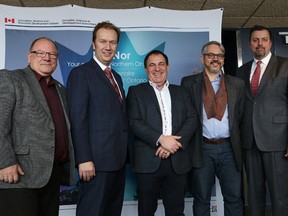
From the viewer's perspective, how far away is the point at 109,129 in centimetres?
209

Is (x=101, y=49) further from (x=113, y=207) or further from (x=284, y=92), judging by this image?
(x=284, y=92)

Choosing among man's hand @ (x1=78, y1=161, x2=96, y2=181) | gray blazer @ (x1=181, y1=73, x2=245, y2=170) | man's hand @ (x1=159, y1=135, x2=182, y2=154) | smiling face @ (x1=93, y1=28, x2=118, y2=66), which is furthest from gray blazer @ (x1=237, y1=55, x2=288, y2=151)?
man's hand @ (x1=78, y1=161, x2=96, y2=181)

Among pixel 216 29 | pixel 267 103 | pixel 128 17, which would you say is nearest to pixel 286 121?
pixel 267 103

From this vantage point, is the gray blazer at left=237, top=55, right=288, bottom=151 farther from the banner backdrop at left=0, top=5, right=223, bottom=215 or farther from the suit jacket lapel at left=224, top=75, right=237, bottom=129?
the banner backdrop at left=0, top=5, right=223, bottom=215

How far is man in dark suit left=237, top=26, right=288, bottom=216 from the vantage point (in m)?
2.59

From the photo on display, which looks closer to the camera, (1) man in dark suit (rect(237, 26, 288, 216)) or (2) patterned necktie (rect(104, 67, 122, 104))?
(2) patterned necktie (rect(104, 67, 122, 104))

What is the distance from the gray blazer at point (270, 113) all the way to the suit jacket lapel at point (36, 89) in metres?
1.68

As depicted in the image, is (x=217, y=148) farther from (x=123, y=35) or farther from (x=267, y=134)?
(x=123, y=35)

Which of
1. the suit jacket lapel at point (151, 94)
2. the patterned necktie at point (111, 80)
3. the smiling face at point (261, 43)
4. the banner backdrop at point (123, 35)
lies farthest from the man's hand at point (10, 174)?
the smiling face at point (261, 43)

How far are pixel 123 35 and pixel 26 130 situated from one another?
1.83 meters

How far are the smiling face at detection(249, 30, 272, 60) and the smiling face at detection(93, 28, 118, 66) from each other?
52.7 inches

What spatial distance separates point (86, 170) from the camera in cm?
200

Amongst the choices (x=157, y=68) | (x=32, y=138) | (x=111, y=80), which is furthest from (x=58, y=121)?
(x=157, y=68)

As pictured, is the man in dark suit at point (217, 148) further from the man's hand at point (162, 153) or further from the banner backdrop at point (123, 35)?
the banner backdrop at point (123, 35)
